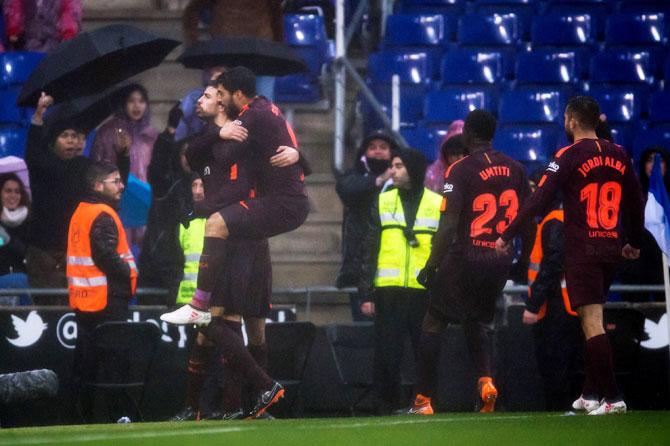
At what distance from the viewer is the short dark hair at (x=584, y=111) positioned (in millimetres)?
8461

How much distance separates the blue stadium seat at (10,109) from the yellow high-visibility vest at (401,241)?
426cm

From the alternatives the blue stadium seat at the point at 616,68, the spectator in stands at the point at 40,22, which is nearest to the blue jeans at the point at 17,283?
the spectator in stands at the point at 40,22

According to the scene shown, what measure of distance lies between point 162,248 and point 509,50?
4723mm

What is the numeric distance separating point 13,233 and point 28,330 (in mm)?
1236

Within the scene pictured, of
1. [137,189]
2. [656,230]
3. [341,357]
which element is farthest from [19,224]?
[656,230]

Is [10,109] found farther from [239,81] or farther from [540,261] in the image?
[540,261]

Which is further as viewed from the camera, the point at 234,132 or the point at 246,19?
the point at 246,19

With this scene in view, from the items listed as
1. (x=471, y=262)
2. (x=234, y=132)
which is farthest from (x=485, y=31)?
(x=234, y=132)

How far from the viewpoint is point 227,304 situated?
887 cm

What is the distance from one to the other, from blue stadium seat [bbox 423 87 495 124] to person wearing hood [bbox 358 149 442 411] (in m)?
3.03

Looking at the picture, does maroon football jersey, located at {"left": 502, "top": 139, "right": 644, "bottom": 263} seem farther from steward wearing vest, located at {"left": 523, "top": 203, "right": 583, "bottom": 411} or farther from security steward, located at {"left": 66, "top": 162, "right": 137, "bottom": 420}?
security steward, located at {"left": 66, "top": 162, "right": 137, "bottom": 420}

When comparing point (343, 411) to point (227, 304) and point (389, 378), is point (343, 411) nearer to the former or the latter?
point (389, 378)

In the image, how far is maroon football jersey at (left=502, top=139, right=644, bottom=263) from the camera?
8375mm

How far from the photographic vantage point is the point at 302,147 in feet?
43.1
